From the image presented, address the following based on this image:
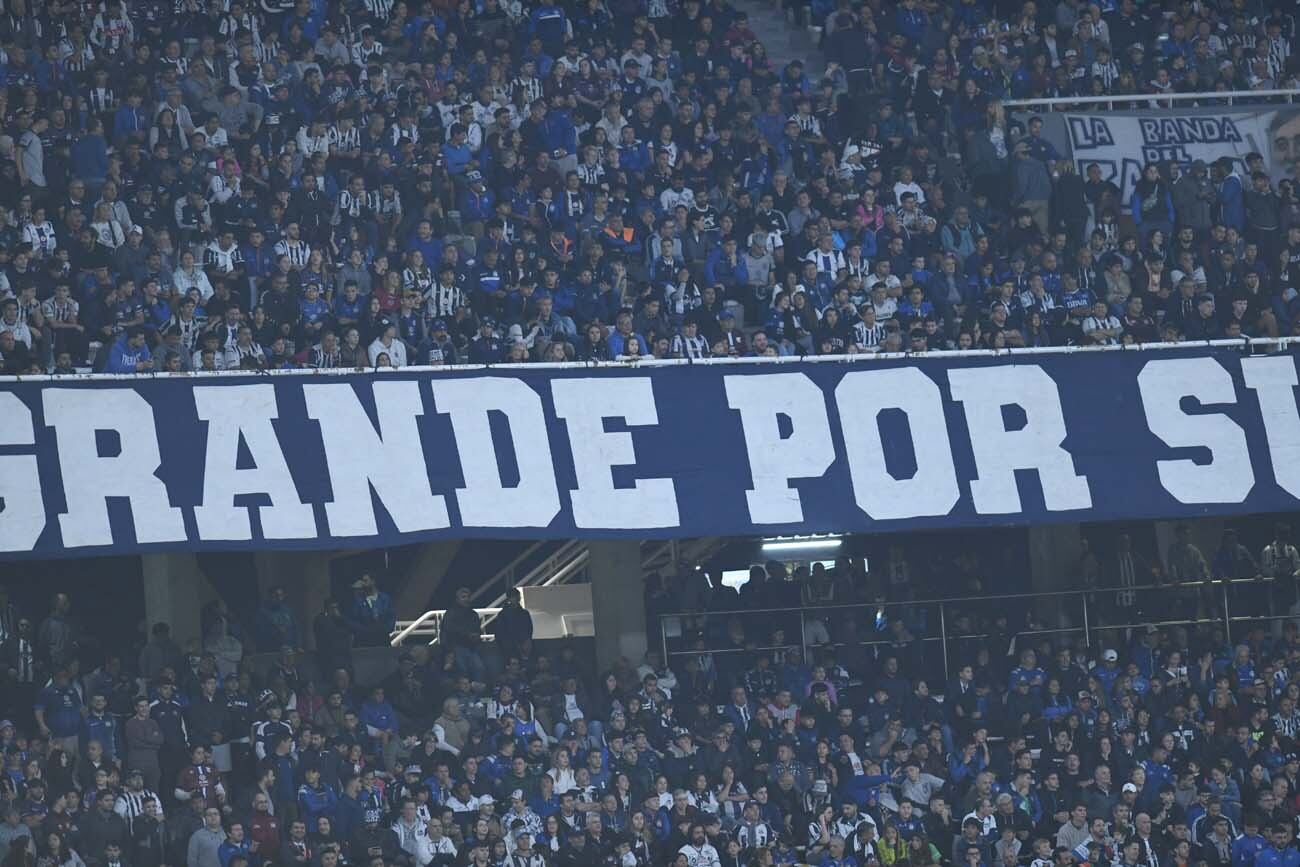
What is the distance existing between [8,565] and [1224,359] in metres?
11.7

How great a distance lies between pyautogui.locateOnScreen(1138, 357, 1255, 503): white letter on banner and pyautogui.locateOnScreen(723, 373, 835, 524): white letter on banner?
303cm

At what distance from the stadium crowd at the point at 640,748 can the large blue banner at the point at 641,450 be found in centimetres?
161

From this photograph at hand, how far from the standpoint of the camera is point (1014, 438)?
2134 centimetres

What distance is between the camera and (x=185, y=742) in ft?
65.7

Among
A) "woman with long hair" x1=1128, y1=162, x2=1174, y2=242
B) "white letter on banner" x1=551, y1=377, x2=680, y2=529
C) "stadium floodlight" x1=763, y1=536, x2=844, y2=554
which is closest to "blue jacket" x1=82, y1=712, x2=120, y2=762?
"white letter on banner" x1=551, y1=377, x2=680, y2=529

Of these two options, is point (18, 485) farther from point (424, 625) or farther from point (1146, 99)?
point (1146, 99)

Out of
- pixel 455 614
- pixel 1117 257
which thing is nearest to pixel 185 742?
pixel 455 614

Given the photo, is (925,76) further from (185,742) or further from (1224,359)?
(185,742)

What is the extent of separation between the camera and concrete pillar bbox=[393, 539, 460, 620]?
960 inches

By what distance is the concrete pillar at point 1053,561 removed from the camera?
24.4 m

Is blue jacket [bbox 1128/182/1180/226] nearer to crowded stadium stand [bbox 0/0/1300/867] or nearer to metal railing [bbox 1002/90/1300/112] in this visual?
crowded stadium stand [bbox 0/0/1300/867]

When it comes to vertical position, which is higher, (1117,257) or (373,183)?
(373,183)

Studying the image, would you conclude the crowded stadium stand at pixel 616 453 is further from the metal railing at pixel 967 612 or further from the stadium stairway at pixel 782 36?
the stadium stairway at pixel 782 36

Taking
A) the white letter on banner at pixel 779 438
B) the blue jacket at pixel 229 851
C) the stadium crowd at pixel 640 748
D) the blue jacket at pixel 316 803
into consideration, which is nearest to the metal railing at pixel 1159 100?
the stadium crowd at pixel 640 748
